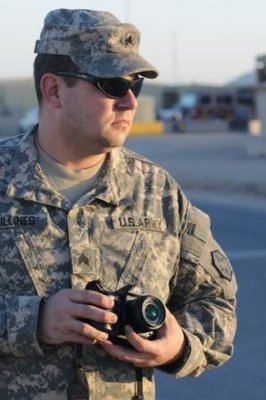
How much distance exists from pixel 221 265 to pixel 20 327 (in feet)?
2.06

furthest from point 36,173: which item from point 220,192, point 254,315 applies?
point 220,192

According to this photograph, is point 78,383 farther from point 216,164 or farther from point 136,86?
point 216,164

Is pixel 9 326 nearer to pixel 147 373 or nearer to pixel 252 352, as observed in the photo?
pixel 147 373

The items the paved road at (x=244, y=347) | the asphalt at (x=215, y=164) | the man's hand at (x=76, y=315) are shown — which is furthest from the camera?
the asphalt at (x=215, y=164)

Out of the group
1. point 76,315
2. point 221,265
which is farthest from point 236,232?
point 76,315

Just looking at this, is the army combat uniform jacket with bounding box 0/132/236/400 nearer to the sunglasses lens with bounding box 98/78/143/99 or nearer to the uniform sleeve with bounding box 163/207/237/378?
the uniform sleeve with bounding box 163/207/237/378

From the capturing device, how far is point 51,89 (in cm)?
283

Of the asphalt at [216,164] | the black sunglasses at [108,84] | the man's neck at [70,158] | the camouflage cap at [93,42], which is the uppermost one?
the camouflage cap at [93,42]

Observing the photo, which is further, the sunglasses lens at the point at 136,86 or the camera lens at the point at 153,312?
the sunglasses lens at the point at 136,86

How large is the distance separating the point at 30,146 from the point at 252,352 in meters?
4.81

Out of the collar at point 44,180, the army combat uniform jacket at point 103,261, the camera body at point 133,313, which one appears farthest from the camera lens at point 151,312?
the collar at point 44,180

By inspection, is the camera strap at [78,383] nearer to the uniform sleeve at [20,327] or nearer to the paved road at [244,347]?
the uniform sleeve at [20,327]

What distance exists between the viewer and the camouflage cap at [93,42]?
2.74 meters

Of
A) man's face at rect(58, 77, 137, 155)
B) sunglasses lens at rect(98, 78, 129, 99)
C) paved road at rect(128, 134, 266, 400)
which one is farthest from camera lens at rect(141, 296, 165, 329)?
paved road at rect(128, 134, 266, 400)
